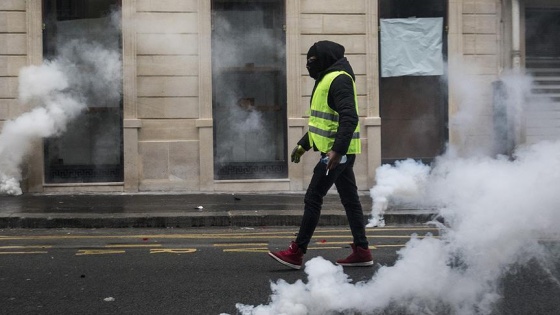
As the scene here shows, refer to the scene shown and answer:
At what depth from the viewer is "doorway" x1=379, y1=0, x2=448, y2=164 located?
514 inches

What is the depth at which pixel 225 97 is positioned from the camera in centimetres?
1274

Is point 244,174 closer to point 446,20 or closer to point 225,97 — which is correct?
point 225,97

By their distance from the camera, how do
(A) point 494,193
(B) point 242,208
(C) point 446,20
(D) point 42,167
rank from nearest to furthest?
(A) point 494,193 → (B) point 242,208 → (D) point 42,167 → (C) point 446,20

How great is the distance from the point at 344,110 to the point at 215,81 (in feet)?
24.0

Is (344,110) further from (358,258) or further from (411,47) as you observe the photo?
(411,47)

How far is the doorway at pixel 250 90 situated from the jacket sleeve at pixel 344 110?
7136 millimetres

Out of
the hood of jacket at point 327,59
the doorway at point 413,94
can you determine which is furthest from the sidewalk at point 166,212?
the hood of jacket at point 327,59

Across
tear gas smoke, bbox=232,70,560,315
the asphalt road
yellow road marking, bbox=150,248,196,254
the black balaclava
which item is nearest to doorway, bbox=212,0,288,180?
the asphalt road

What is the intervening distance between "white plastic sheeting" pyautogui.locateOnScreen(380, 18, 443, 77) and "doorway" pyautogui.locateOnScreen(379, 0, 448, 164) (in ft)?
0.06

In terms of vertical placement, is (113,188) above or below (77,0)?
below

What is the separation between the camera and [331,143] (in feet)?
18.8

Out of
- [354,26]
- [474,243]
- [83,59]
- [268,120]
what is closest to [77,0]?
[83,59]

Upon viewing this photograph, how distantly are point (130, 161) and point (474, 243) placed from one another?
864 cm

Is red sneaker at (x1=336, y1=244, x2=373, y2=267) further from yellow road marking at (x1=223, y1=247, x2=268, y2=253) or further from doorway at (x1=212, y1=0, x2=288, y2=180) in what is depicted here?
doorway at (x1=212, y1=0, x2=288, y2=180)
